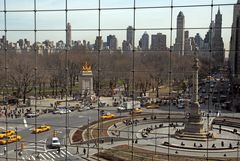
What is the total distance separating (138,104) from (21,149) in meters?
2.47

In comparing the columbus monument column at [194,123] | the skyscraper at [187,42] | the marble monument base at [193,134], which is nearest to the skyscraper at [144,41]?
the skyscraper at [187,42]

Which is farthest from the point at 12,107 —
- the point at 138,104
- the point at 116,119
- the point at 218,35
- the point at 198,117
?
the point at 218,35

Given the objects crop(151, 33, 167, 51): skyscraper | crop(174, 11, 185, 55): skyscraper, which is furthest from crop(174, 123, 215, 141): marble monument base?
crop(174, 11, 185, 55): skyscraper

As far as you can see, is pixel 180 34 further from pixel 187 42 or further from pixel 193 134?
pixel 193 134

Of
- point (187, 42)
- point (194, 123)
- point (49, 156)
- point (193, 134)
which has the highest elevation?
point (187, 42)

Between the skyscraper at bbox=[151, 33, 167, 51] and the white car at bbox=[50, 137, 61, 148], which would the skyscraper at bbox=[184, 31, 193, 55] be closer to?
the skyscraper at bbox=[151, 33, 167, 51]

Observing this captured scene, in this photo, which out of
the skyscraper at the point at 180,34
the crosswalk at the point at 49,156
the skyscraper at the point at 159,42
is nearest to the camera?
the skyscraper at the point at 180,34

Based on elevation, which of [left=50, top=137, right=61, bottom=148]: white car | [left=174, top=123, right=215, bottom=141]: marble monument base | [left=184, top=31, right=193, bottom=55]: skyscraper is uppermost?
[left=184, top=31, right=193, bottom=55]: skyscraper

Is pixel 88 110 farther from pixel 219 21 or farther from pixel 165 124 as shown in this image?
pixel 219 21

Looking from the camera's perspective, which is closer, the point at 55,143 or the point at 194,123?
the point at 55,143

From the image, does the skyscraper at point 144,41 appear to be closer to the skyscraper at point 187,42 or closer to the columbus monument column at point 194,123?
the skyscraper at point 187,42

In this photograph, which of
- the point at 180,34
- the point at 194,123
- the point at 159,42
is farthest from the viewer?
the point at 194,123

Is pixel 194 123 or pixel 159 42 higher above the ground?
pixel 159 42

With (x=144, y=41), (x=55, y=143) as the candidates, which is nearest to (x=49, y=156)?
(x=55, y=143)
